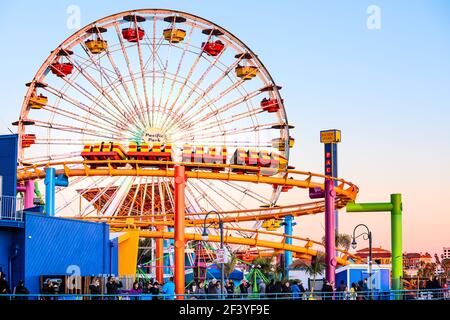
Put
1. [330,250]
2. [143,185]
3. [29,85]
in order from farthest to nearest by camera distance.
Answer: [143,185] → [29,85] → [330,250]

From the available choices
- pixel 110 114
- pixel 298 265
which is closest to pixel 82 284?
pixel 110 114

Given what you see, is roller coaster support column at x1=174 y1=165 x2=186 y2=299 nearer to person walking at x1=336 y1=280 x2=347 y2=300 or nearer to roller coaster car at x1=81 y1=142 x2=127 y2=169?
person walking at x1=336 y1=280 x2=347 y2=300

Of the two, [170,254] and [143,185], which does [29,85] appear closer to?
[143,185]

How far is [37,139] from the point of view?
66.9 m

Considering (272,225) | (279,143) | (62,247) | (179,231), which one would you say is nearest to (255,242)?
(279,143)

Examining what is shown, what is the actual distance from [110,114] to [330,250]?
17.1 m

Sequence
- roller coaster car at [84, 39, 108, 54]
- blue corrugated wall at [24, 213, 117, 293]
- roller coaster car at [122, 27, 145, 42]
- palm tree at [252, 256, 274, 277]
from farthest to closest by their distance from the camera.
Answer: palm tree at [252, 256, 274, 277], roller coaster car at [122, 27, 145, 42], roller coaster car at [84, 39, 108, 54], blue corrugated wall at [24, 213, 117, 293]

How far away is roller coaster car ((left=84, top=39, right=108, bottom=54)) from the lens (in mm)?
67000

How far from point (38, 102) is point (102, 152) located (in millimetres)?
6185

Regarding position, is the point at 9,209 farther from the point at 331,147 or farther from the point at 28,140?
the point at 331,147

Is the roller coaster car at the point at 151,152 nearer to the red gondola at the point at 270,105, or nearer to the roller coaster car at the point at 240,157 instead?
the roller coaster car at the point at 240,157

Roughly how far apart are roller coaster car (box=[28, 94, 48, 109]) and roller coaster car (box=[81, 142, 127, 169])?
474 cm

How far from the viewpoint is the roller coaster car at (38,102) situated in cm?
6600

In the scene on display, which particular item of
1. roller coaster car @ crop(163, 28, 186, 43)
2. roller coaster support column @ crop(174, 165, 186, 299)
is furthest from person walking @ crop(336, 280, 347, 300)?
roller coaster car @ crop(163, 28, 186, 43)
